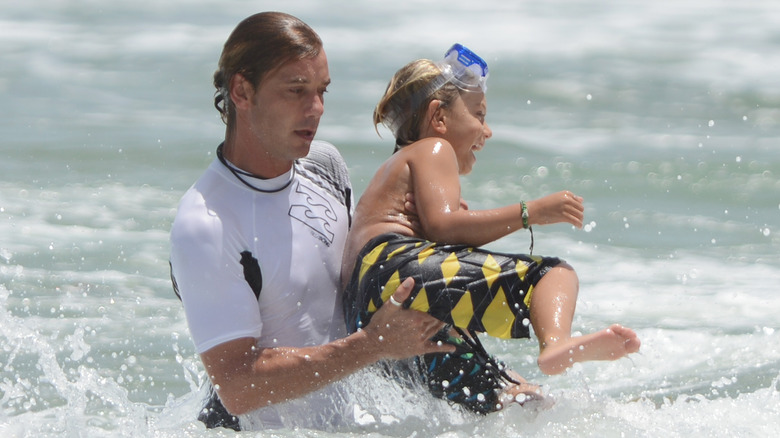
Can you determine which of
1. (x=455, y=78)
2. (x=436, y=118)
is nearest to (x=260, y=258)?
(x=436, y=118)

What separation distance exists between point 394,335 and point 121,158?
587cm

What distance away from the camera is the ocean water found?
450 cm

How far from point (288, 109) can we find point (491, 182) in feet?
16.5

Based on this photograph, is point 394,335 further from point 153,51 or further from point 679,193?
point 153,51

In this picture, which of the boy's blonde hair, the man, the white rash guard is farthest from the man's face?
the boy's blonde hair

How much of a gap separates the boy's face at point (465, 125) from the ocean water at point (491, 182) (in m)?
0.85

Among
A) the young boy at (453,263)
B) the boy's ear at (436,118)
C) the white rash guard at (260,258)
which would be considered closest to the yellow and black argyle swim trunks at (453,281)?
the young boy at (453,263)

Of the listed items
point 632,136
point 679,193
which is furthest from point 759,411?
point 632,136

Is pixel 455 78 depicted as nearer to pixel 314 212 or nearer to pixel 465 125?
pixel 465 125

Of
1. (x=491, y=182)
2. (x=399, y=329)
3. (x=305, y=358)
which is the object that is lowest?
(x=491, y=182)

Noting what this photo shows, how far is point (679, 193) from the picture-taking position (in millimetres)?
8180

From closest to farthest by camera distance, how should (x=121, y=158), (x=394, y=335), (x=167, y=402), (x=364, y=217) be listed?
(x=394, y=335), (x=364, y=217), (x=167, y=402), (x=121, y=158)

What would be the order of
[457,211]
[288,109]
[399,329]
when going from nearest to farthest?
[399,329]
[288,109]
[457,211]

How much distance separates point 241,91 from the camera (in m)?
3.50
